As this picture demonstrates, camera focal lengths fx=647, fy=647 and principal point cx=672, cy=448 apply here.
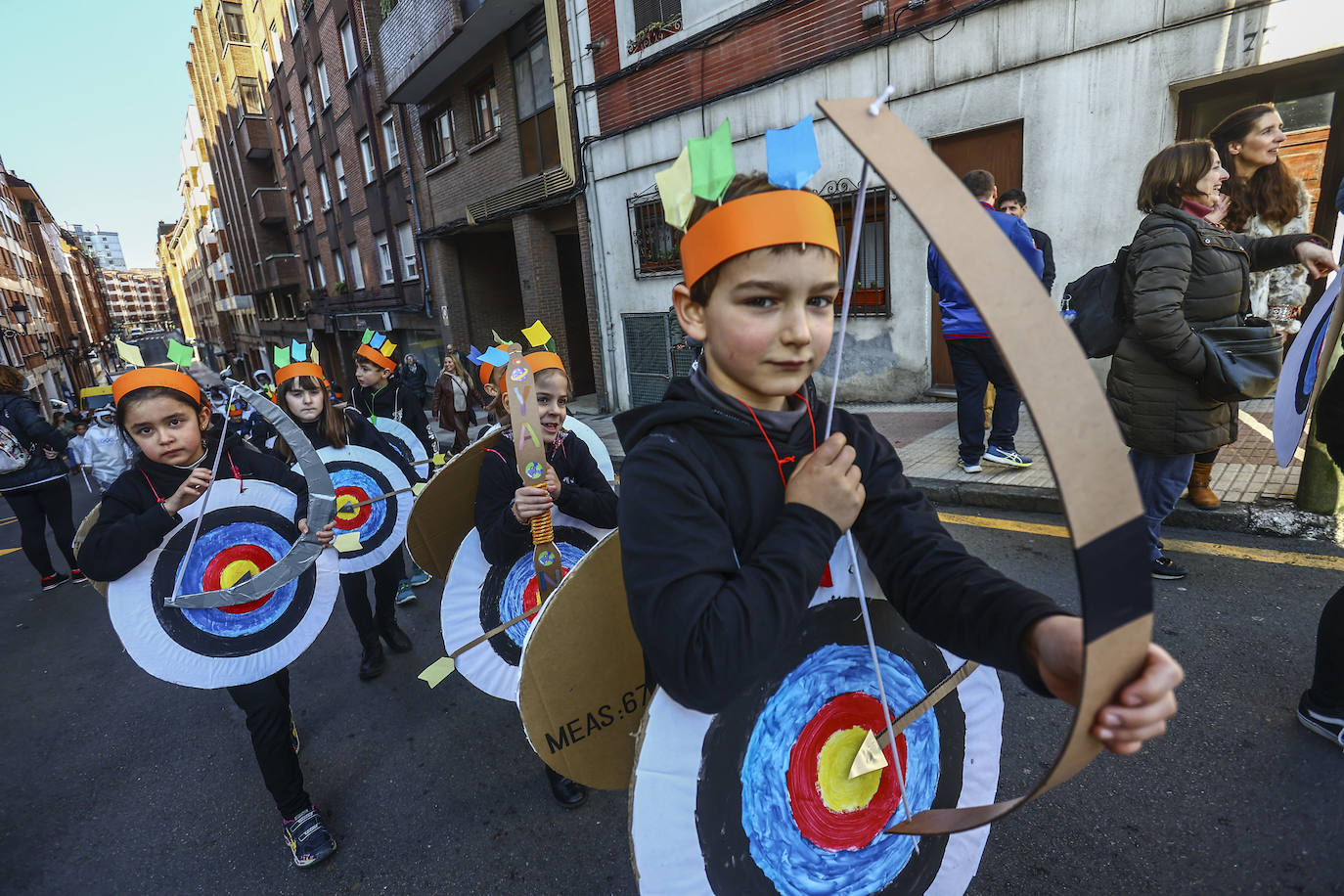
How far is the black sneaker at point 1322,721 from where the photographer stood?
7.02ft

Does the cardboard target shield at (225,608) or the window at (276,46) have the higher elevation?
the window at (276,46)

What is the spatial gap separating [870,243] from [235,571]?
7.67 metres

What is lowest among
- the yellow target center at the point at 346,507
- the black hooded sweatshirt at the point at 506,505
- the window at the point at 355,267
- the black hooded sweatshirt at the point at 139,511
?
the yellow target center at the point at 346,507

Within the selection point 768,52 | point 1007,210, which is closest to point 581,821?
point 1007,210

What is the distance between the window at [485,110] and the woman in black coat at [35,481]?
9686mm

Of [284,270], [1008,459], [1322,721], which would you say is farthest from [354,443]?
[284,270]

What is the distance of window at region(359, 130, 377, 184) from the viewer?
18263mm

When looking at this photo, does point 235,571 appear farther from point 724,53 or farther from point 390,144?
point 390,144

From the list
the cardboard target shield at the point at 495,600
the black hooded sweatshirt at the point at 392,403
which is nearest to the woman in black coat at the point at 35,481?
the black hooded sweatshirt at the point at 392,403

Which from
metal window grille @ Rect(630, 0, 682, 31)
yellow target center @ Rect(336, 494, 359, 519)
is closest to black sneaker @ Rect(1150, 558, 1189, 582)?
yellow target center @ Rect(336, 494, 359, 519)

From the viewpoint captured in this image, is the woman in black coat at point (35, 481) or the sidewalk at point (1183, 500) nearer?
the sidewalk at point (1183, 500)

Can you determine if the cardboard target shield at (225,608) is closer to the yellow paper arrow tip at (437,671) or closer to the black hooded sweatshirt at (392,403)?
the yellow paper arrow tip at (437,671)

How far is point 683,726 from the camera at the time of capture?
40.6 inches

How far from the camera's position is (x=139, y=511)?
89.0 inches
